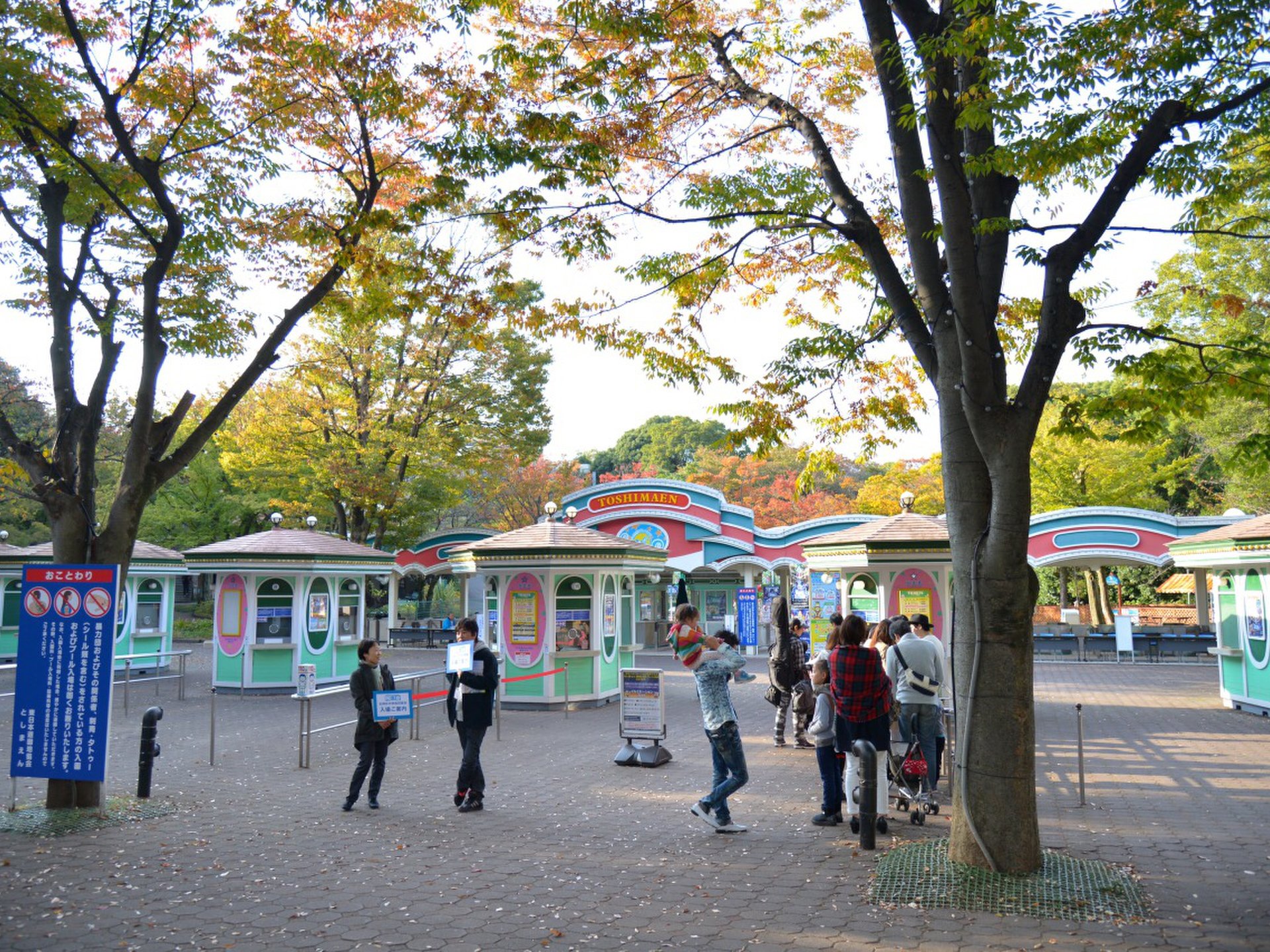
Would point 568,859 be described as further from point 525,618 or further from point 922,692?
point 525,618

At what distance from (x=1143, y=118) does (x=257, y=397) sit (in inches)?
982

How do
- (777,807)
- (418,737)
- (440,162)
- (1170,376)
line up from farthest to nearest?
(418,737) → (777,807) → (440,162) → (1170,376)

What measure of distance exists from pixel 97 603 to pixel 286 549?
955 cm

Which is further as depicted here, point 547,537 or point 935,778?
A: point 547,537

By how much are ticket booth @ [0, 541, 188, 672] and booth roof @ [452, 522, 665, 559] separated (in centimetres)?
830

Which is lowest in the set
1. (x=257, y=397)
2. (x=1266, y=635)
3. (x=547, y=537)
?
(x=1266, y=635)

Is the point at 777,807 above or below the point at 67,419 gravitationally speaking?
below

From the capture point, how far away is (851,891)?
629 cm

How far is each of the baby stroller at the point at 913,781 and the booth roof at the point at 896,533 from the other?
664cm

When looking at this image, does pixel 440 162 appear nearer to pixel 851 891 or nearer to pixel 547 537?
pixel 851 891

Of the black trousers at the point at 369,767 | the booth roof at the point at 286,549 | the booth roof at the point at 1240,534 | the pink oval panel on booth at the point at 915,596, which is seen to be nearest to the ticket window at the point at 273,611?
the booth roof at the point at 286,549

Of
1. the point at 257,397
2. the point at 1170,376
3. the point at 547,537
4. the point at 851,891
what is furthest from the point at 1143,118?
the point at 257,397

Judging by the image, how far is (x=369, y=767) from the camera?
8852 millimetres

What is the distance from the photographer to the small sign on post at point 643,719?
1099 centimetres
